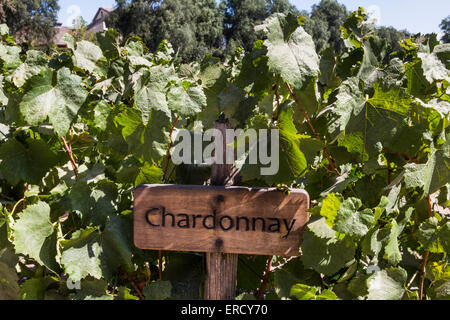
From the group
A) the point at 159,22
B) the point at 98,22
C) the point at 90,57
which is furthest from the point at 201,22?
the point at 90,57

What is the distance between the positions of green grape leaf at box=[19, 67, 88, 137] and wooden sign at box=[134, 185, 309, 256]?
32cm

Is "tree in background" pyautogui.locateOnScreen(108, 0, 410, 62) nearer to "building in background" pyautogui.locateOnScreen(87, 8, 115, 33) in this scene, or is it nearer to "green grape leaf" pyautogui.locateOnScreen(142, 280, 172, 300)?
"building in background" pyautogui.locateOnScreen(87, 8, 115, 33)

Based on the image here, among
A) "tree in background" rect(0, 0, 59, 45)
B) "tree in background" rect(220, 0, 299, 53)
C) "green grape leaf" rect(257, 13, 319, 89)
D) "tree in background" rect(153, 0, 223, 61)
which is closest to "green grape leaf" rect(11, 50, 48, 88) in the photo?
"green grape leaf" rect(257, 13, 319, 89)

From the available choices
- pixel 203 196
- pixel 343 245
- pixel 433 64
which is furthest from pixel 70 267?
pixel 433 64

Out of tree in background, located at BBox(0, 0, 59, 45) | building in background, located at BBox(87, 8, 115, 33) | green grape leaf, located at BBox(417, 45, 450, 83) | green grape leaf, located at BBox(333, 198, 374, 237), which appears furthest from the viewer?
building in background, located at BBox(87, 8, 115, 33)

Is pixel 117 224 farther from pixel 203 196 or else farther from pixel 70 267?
pixel 203 196

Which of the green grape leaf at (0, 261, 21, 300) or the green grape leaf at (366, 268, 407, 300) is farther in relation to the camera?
the green grape leaf at (0, 261, 21, 300)

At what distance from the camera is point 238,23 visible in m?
43.2

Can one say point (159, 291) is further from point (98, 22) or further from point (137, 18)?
point (98, 22)

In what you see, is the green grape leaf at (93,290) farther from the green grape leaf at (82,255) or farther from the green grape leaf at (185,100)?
the green grape leaf at (185,100)

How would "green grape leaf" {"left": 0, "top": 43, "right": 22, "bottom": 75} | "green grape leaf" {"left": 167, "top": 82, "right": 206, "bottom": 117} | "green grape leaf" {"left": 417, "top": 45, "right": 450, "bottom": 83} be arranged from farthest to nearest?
"green grape leaf" {"left": 0, "top": 43, "right": 22, "bottom": 75}
"green grape leaf" {"left": 417, "top": 45, "right": 450, "bottom": 83}
"green grape leaf" {"left": 167, "top": 82, "right": 206, "bottom": 117}

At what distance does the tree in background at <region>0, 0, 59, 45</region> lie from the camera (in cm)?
2549
